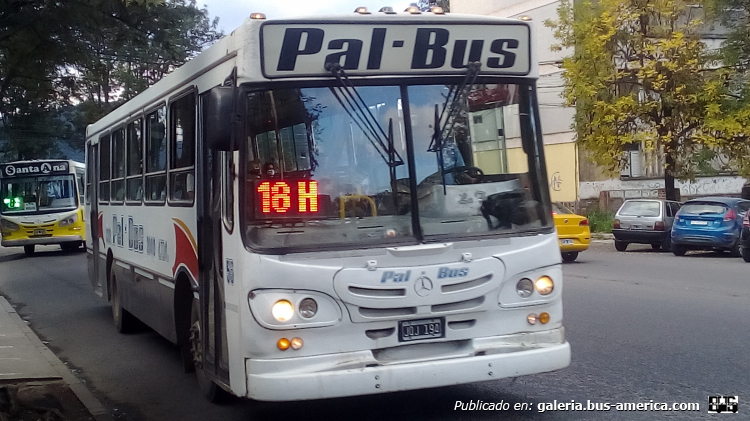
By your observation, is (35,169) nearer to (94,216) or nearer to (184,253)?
(94,216)

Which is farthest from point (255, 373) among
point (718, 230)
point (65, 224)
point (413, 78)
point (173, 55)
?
point (65, 224)

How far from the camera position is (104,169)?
12.6 meters

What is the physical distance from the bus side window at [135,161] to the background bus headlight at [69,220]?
18.8 metres

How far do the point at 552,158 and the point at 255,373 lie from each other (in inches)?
1462

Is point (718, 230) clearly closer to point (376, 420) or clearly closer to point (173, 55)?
point (173, 55)

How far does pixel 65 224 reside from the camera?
2838 cm

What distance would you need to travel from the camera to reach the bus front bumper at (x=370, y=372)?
230 inches

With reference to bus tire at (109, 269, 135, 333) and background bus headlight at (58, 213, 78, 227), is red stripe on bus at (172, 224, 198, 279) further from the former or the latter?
background bus headlight at (58, 213, 78, 227)

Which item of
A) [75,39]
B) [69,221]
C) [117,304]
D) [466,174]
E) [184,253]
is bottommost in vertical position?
[117,304]

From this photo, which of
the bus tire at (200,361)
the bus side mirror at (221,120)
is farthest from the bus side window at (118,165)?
the bus side mirror at (221,120)

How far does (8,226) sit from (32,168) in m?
1.95

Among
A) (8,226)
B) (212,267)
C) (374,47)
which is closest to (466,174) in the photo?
(374,47)

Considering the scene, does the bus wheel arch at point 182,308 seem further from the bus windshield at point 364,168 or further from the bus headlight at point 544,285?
the bus headlight at point 544,285

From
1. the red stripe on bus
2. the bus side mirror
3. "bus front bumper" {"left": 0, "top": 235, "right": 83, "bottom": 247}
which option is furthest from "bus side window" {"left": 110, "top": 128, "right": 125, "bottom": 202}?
"bus front bumper" {"left": 0, "top": 235, "right": 83, "bottom": 247}
